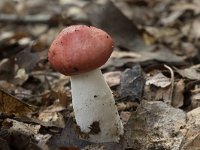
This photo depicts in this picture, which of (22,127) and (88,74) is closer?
(88,74)

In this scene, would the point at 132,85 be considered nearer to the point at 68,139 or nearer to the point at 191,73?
the point at 191,73

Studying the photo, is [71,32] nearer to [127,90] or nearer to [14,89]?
[127,90]

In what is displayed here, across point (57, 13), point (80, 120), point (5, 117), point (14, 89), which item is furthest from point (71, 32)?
point (57, 13)

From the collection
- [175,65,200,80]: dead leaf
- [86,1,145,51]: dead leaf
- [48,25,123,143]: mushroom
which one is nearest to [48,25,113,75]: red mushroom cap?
[48,25,123,143]: mushroom

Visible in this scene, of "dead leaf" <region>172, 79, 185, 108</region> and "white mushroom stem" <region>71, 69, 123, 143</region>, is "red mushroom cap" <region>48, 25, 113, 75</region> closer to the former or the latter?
"white mushroom stem" <region>71, 69, 123, 143</region>

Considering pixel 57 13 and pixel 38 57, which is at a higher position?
pixel 38 57

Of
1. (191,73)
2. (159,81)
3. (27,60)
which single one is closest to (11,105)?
(159,81)

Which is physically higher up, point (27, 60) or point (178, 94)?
point (178, 94)
